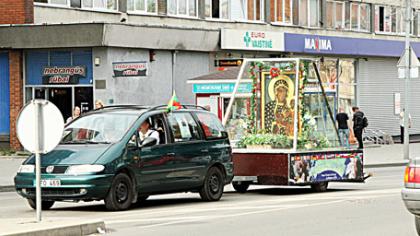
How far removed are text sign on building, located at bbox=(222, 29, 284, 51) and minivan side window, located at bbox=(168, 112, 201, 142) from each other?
2155 centimetres

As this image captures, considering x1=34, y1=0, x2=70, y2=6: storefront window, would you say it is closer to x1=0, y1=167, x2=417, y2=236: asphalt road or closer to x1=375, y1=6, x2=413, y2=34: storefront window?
x1=0, y1=167, x2=417, y2=236: asphalt road

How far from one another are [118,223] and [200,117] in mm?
4392

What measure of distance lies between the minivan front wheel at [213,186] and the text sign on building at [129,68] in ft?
45.5

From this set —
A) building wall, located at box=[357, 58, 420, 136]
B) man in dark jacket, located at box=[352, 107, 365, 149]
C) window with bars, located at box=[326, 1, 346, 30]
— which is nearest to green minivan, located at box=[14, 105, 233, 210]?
man in dark jacket, located at box=[352, 107, 365, 149]

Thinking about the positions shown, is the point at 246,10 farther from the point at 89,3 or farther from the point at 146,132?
the point at 146,132

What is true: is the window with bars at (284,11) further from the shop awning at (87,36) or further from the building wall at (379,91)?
the shop awning at (87,36)

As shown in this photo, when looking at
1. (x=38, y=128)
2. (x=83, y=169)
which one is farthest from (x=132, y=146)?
(x=38, y=128)

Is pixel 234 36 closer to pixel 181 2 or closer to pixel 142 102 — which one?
pixel 181 2

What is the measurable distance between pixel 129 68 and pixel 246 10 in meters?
10.4

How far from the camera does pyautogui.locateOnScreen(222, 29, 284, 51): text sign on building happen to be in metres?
39.4

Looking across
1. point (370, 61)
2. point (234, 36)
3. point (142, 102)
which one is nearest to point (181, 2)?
point (234, 36)

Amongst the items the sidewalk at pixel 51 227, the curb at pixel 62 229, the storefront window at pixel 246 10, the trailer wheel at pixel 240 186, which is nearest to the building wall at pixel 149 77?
the storefront window at pixel 246 10

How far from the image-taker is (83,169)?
50.8 feet

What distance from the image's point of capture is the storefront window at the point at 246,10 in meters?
41.5
